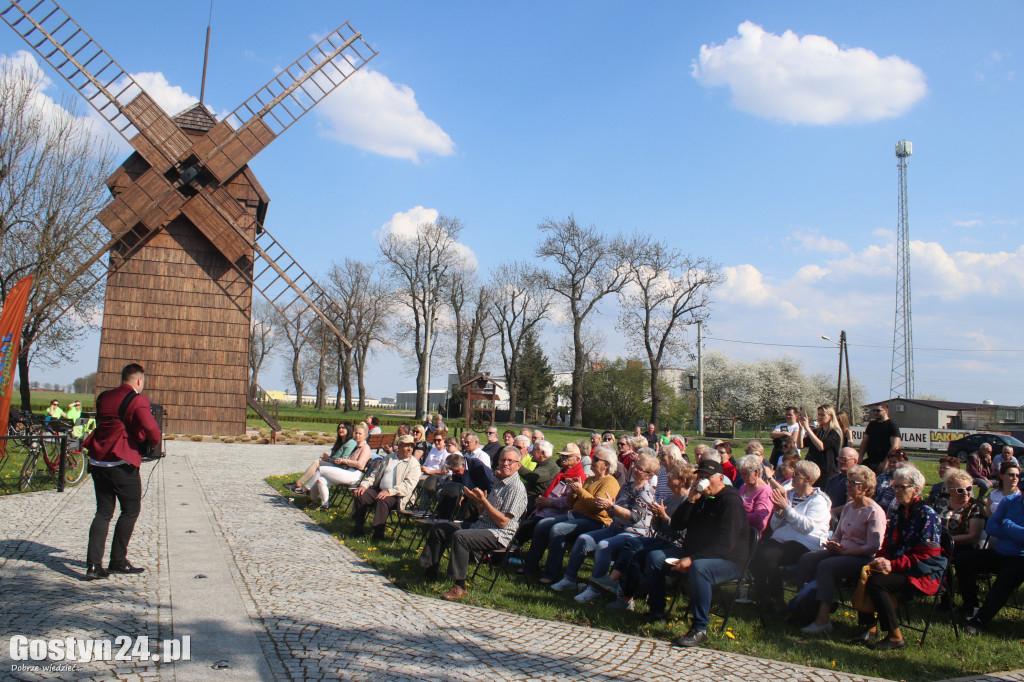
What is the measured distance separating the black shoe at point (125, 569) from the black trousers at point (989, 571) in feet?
23.1

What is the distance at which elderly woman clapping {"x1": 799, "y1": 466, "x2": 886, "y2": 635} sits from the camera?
554 centimetres

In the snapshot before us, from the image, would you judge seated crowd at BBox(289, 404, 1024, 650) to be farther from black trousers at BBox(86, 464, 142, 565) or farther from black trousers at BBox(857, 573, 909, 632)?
black trousers at BBox(86, 464, 142, 565)

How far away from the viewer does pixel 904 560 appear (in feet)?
17.7

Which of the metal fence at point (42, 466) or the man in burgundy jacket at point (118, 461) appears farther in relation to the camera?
the metal fence at point (42, 466)

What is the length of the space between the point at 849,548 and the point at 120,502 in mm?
6081

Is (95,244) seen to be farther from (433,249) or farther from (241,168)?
(433,249)

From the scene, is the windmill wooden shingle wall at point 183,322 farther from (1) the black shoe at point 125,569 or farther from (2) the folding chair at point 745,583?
(2) the folding chair at point 745,583

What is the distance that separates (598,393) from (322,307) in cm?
3251

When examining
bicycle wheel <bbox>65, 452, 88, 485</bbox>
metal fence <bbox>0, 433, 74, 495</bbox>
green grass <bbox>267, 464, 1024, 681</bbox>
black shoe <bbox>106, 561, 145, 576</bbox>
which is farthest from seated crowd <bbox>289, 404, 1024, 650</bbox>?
bicycle wheel <bbox>65, 452, 88, 485</bbox>

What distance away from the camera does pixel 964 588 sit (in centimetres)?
593

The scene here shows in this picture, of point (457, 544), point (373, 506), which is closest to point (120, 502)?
point (457, 544)

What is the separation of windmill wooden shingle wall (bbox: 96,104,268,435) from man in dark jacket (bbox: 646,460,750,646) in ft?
68.1

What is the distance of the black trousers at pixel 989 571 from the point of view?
5578 mm

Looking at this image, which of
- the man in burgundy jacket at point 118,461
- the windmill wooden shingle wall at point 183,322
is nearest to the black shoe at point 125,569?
the man in burgundy jacket at point 118,461
